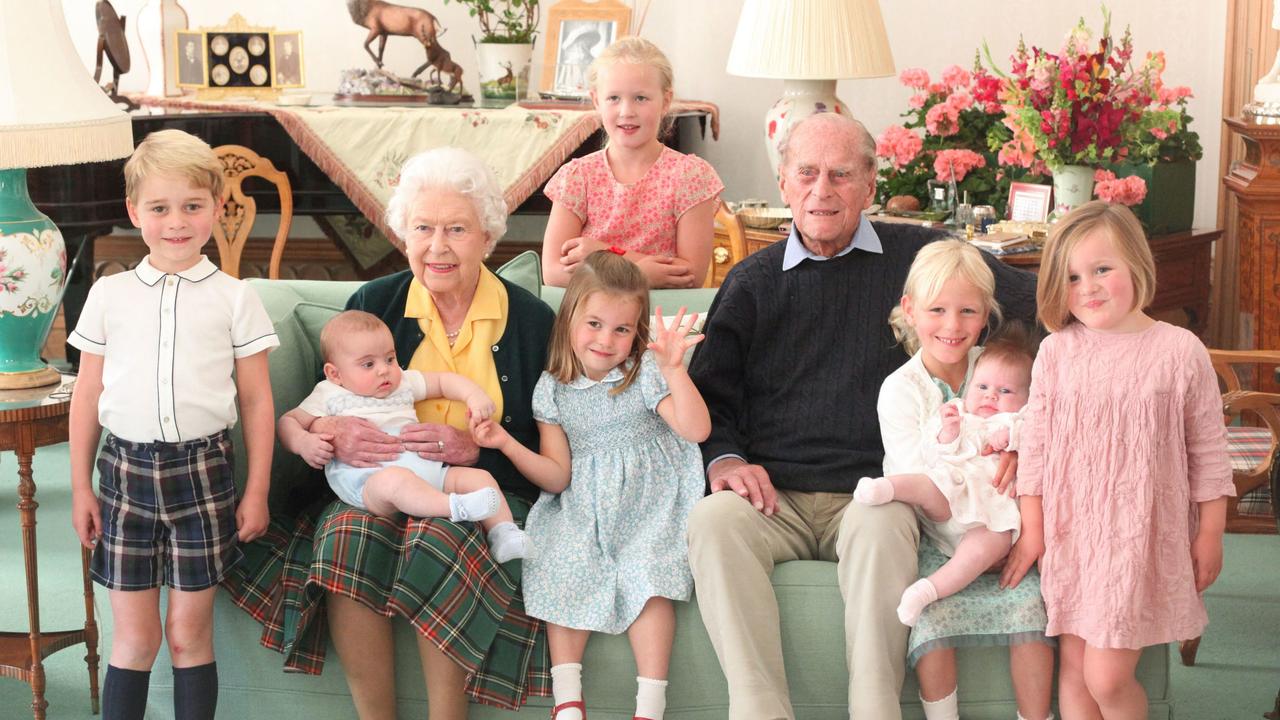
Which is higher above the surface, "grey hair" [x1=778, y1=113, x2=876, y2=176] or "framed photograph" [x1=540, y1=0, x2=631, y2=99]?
"framed photograph" [x1=540, y1=0, x2=631, y2=99]

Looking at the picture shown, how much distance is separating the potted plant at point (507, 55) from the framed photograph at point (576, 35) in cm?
8

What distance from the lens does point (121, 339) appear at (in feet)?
7.56

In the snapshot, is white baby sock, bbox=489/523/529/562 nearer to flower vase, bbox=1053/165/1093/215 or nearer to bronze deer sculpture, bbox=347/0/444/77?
flower vase, bbox=1053/165/1093/215

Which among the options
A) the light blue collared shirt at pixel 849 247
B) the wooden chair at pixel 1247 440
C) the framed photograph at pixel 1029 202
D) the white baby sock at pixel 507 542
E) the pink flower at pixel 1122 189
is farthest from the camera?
the framed photograph at pixel 1029 202

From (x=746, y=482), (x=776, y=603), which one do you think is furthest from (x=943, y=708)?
(x=746, y=482)

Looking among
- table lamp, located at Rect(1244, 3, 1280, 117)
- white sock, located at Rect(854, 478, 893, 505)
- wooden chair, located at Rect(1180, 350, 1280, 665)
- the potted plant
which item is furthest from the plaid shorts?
the potted plant

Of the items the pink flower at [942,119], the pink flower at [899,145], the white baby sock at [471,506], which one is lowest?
the white baby sock at [471,506]

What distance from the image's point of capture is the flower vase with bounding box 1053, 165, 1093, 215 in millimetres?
3738

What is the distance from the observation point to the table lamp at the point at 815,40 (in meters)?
3.90

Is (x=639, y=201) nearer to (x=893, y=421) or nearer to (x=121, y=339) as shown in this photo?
(x=893, y=421)

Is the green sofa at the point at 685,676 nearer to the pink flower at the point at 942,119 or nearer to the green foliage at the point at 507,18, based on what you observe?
the pink flower at the point at 942,119

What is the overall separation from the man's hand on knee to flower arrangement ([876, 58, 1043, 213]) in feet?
5.38

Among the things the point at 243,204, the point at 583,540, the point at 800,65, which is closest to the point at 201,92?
the point at 243,204

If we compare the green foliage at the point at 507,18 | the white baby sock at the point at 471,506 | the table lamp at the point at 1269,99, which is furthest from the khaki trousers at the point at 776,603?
the green foliage at the point at 507,18
